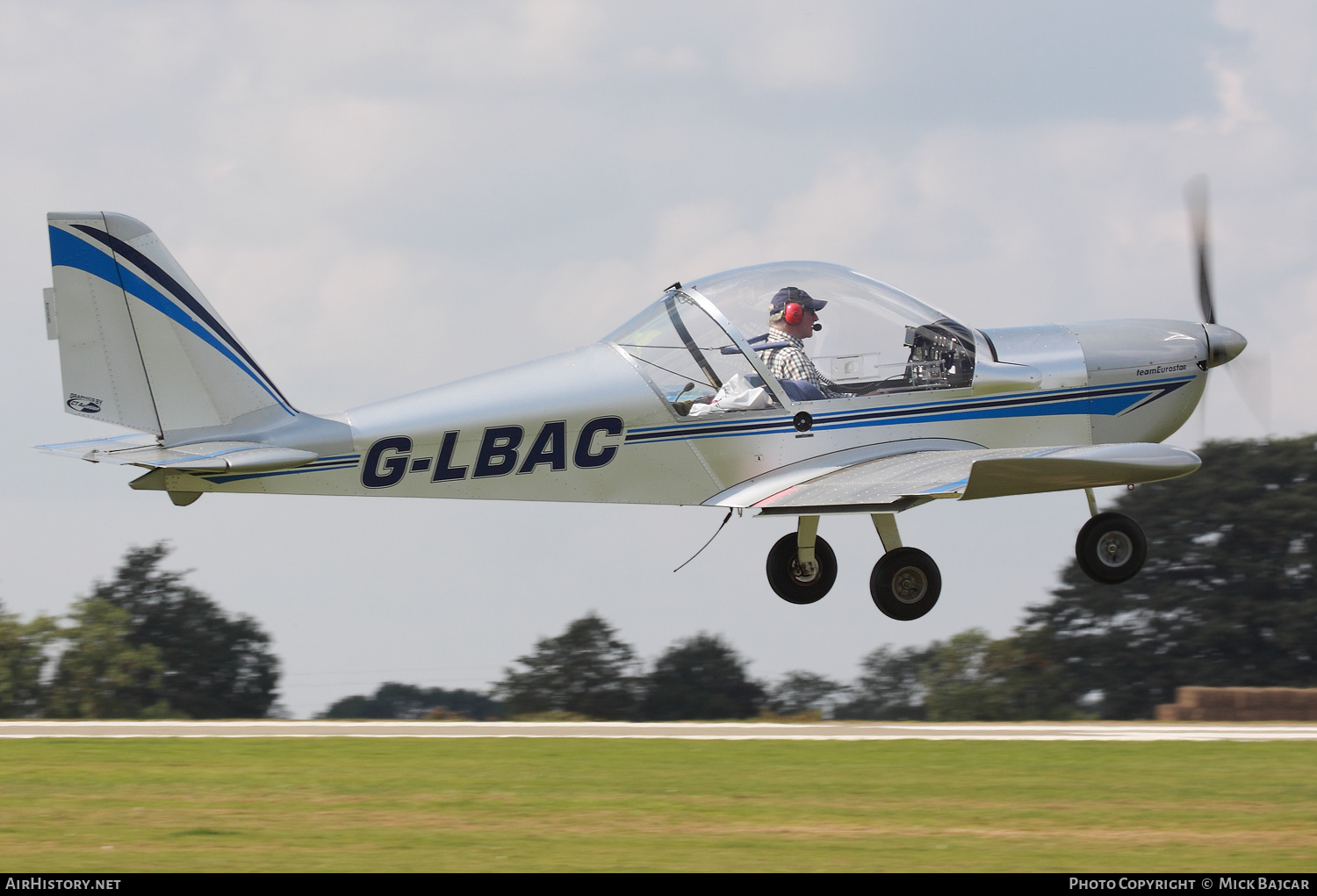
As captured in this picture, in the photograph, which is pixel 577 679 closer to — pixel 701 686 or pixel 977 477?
pixel 701 686

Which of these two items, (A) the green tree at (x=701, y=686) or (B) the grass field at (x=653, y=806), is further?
(A) the green tree at (x=701, y=686)

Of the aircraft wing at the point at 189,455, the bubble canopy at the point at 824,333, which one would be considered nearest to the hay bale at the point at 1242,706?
the bubble canopy at the point at 824,333

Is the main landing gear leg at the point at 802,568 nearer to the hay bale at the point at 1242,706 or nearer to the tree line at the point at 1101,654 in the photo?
the hay bale at the point at 1242,706

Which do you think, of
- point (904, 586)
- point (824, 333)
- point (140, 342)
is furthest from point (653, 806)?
point (140, 342)

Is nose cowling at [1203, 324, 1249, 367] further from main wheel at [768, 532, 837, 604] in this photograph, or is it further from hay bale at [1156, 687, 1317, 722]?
hay bale at [1156, 687, 1317, 722]

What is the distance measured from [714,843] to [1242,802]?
16.0 feet

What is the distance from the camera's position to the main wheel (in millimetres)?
14039

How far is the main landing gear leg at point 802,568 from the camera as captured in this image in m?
14.0

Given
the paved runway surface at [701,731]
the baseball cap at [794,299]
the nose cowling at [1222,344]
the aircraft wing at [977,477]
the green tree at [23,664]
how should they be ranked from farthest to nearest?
the green tree at [23,664] → the paved runway surface at [701,731] → the nose cowling at [1222,344] → the baseball cap at [794,299] → the aircraft wing at [977,477]

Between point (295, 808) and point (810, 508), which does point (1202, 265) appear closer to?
point (810, 508)

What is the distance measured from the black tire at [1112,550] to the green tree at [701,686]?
34.3 metres

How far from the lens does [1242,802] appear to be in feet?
43.1

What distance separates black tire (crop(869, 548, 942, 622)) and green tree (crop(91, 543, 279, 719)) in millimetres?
38437
